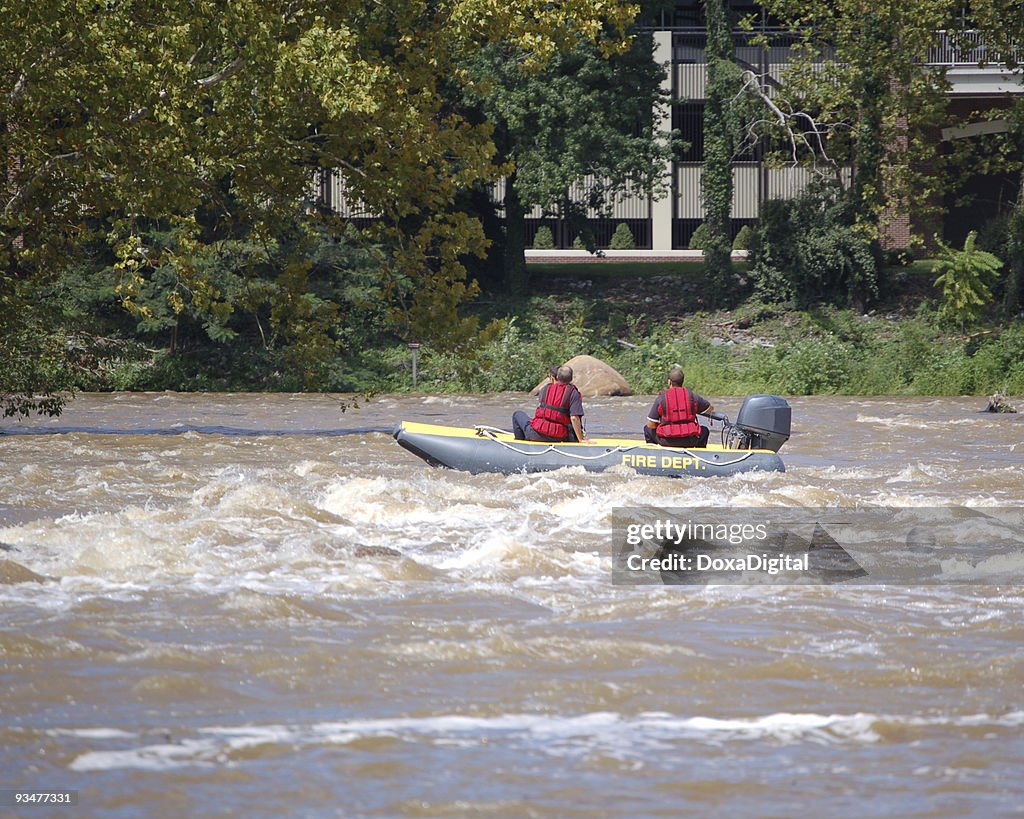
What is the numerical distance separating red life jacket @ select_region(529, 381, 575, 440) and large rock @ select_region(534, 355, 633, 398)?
11.4 m

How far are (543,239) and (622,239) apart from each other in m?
2.31

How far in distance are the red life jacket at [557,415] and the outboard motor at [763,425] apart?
5.61 feet

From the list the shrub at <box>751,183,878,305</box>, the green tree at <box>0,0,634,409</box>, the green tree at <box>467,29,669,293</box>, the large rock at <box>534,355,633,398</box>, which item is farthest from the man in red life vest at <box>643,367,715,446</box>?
the shrub at <box>751,183,878,305</box>

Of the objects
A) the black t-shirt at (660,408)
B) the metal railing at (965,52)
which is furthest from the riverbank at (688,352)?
the black t-shirt at (660,408)

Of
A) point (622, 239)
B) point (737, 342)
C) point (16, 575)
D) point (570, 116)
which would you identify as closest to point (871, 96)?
point (737, 342)

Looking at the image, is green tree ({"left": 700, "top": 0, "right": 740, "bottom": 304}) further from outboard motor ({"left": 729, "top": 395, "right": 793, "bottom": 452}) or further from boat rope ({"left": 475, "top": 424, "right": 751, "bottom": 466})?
boat rope ({"left": 475, "top": 424, "right": 751, "bottom": 466})

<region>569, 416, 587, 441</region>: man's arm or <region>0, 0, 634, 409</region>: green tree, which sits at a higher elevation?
<region>0, 0, 634, 409</region>: green tree

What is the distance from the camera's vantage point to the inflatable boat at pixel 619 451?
14242mm

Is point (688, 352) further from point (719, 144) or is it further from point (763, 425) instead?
point (763, 425)

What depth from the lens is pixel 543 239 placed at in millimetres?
43406

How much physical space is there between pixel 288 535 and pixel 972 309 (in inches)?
826

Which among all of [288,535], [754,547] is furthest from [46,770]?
[754,547]

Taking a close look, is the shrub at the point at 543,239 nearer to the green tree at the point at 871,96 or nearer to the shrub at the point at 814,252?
the shrub at the point at 814,252

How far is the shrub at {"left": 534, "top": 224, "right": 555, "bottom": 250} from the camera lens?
4344 centimetres
